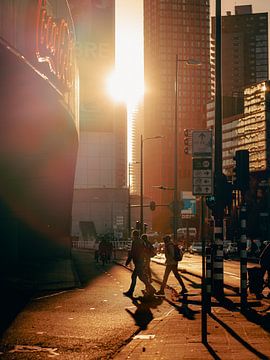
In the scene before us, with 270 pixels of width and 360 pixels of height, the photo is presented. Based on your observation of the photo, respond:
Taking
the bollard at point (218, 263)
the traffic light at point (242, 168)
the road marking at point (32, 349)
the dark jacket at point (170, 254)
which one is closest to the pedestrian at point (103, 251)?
the dark jacket at point (170, 254)

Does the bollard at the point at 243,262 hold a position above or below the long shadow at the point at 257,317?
above

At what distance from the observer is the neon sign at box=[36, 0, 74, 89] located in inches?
869

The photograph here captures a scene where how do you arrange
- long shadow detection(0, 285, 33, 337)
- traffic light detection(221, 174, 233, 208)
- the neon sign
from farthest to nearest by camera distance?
the neon sign < traffic light detection(221, 174, 233, 208) < long shadow detection(0, 285, 33, 337)

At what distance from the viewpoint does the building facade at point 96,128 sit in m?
128

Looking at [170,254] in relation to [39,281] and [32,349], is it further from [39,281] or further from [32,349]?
[32,349]

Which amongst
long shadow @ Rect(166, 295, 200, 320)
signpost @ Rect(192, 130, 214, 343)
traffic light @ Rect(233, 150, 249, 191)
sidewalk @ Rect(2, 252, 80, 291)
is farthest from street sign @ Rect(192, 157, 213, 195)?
sidewalk @ Rect(2, 252, 80, 291)

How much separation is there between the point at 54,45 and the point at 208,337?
53.0 ft

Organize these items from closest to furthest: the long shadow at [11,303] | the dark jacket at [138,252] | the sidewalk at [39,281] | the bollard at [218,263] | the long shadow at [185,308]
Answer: the long shadow at [11,303] < the long shadow at [185,308] < the bollard at [218,263] < the dark jacket at [138,252] < the sidewalk at [39,281]

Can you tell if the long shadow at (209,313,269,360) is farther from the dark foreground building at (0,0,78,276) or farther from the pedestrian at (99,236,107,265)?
the pedestrian at (99,236,107,265)

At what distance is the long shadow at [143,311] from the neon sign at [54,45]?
315 inches

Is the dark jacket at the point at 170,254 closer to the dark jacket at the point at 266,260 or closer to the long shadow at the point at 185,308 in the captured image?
the long shadow at the point at 185,308

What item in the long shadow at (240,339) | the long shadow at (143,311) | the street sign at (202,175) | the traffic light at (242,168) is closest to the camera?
the long shadow at (240,339)

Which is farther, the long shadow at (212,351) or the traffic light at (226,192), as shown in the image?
the traffic light at (226,192)

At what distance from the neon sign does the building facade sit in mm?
92729
